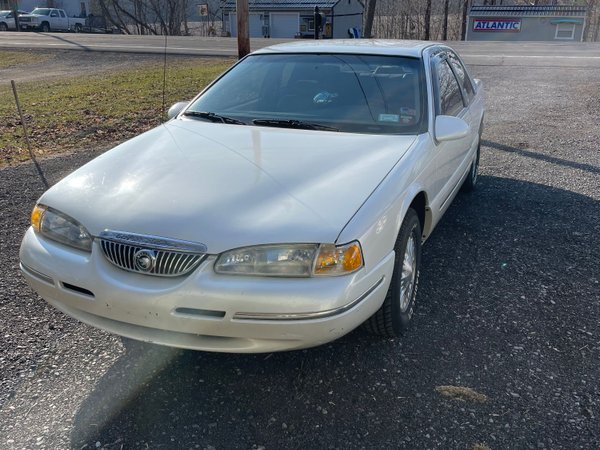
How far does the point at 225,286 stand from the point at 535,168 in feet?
18.3

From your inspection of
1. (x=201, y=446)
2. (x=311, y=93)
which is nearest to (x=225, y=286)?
(x=201, y=446)

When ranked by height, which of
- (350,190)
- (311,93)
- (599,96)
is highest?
(311,93)

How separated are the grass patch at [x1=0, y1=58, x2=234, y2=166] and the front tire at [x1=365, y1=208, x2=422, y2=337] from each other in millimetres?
5805

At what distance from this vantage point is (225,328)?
8.14 ft

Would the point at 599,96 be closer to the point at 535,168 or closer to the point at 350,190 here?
the point at 535,168

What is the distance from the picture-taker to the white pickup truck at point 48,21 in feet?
138

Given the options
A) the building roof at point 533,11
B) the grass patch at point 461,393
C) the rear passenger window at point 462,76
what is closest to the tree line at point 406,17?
the building roof at point 533,11

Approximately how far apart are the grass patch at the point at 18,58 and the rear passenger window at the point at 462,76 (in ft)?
61.7

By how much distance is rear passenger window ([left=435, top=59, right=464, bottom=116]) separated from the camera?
413 centimetres

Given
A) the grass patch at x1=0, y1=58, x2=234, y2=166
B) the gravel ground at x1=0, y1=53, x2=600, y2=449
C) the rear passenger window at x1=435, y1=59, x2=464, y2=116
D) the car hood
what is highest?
the rear passenger window at x1=435, y1=59, x2=464, y2=116

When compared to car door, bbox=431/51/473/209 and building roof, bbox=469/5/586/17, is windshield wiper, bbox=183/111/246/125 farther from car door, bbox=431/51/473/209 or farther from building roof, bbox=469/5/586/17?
building roof, bbox=469/5/586/17

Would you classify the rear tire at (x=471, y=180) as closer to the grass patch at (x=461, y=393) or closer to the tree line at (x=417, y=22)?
the grass patch at (x=461, y=393)

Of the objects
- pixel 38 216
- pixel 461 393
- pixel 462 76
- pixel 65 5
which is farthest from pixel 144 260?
pixel 65 5

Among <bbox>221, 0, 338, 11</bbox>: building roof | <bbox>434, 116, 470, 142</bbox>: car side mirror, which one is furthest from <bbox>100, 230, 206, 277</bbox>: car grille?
→ <bbox>221, 0, 338, 11</bbox>: building roof
